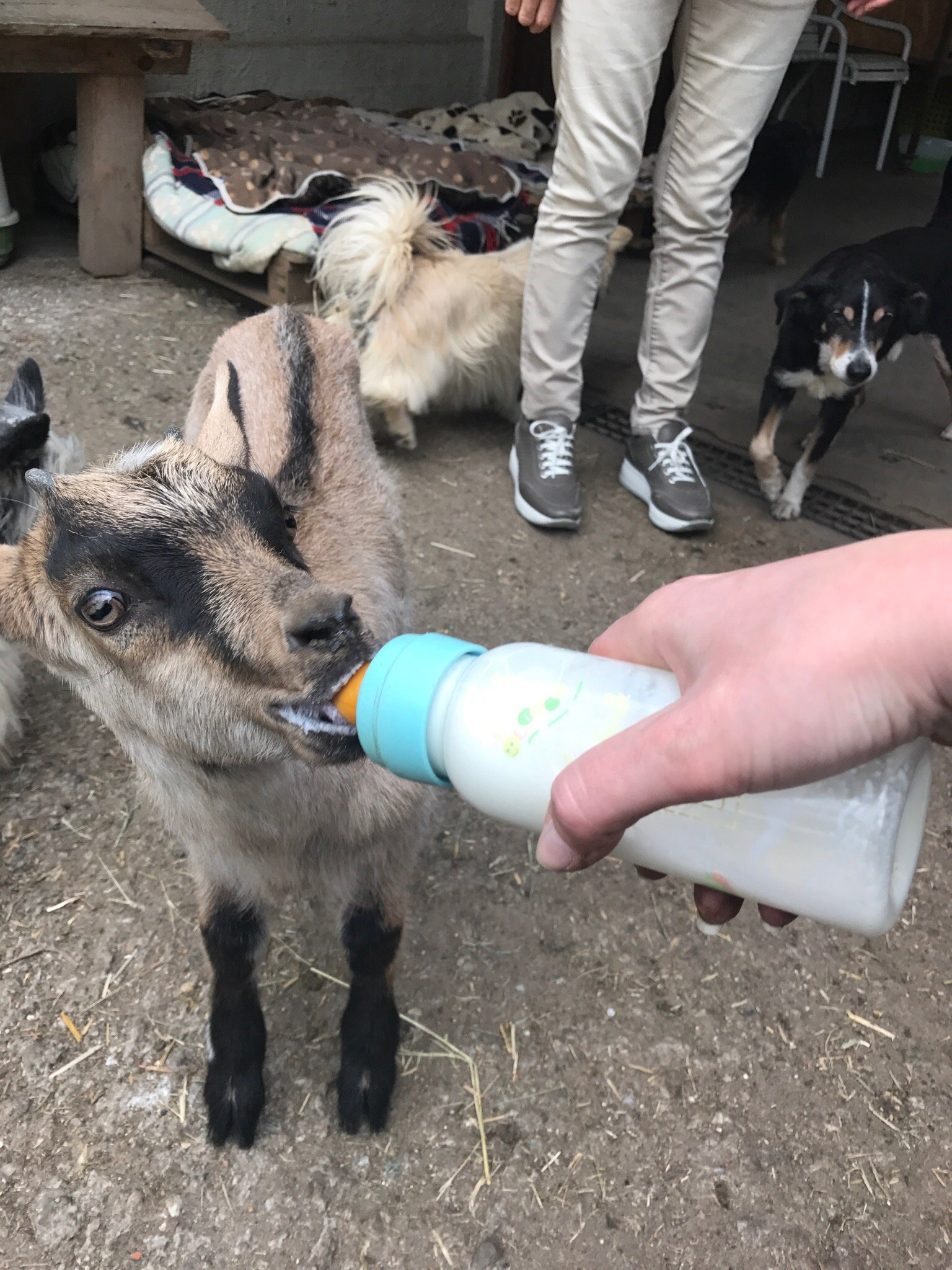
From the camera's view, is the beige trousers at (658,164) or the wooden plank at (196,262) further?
the wooden plank at (196,262)

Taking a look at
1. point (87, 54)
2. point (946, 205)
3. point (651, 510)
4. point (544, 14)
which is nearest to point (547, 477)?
point (651, 510)

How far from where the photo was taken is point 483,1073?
6.63 feet

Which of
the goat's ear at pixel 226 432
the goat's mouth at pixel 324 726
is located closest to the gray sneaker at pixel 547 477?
the goat's ear at pixel 226 432

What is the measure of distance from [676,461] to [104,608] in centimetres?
276

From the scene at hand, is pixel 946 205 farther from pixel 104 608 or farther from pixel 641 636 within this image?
pixel 104 608

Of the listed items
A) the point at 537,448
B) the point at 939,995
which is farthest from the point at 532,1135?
the point at 537,448

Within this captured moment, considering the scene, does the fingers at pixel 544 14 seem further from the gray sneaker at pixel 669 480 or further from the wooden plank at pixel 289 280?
the wooden plank at pixel 289 280

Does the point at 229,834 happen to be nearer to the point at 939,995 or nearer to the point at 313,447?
the point at 313,447

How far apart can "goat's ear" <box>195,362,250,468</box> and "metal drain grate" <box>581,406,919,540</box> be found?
97.1 inches

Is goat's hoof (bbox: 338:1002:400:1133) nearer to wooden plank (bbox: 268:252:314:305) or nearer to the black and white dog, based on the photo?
the black and white dog

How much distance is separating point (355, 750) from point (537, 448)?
2.69 meters

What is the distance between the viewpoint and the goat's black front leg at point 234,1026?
1.86m

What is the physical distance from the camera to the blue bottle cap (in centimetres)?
105

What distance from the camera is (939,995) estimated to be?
7.28ft
